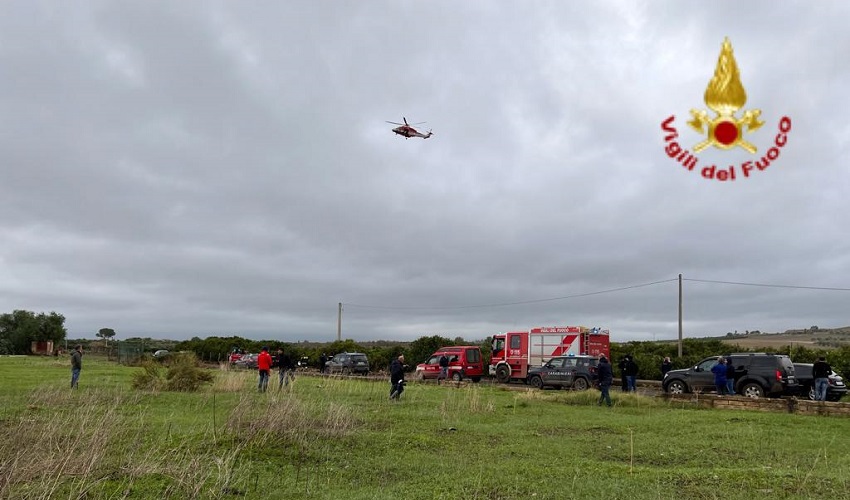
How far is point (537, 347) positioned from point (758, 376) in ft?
42.4

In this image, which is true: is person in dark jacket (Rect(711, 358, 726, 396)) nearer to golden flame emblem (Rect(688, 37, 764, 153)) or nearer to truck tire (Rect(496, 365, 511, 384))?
truck tire (Rect(496, 365, 511, 384))

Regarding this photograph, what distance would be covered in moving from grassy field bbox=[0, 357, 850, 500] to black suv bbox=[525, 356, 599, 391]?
906 centimetres

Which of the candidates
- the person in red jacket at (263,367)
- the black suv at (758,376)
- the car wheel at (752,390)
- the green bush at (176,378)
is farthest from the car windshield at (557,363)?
the green bush at (176,378)

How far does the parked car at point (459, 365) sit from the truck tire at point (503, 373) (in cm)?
98

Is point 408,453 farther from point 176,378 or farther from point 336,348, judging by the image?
point 336,348

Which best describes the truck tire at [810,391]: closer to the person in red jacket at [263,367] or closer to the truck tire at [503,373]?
the truck tire at [503,373]

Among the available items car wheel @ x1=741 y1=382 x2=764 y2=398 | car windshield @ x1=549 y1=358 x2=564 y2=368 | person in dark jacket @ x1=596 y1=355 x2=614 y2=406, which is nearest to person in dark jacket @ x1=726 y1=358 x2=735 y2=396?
car wheel @ x1=741 y1=382 x2=764 y2=398

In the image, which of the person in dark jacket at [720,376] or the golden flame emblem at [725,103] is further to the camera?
the person in dark jacket at [720,376]

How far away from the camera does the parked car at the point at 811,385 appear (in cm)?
2211

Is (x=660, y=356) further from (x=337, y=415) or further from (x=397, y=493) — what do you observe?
(x=397, y=493)

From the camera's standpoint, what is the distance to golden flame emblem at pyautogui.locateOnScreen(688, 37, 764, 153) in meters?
7.04

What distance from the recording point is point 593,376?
87.0 feet

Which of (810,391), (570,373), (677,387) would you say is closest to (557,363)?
(570,373)

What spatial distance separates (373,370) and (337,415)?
34.7m
